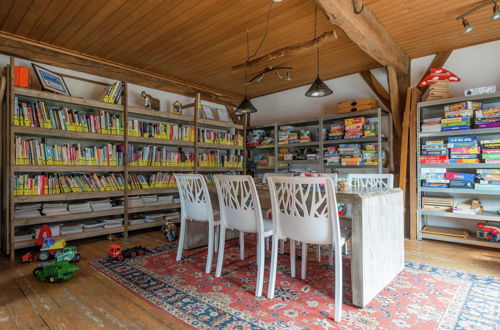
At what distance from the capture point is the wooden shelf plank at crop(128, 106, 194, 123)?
3.95 metres

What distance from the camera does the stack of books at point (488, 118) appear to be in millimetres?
3148

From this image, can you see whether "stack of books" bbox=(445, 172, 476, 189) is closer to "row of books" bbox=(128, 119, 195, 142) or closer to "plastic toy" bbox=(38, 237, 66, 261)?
"row of books" bbox=(128, 119, 195, 142)

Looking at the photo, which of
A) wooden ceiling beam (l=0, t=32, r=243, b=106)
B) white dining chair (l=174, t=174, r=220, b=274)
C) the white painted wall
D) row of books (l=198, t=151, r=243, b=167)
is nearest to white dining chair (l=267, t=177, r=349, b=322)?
white dining chair (l=174, t=174, r=220, b=274)

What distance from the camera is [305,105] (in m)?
5.22

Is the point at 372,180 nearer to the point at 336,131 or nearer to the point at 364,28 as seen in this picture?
the point at 336,131

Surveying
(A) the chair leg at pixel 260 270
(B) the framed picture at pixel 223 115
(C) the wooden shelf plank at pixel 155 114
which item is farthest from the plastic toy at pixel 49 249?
(B) the framed picture at pixel 223 115

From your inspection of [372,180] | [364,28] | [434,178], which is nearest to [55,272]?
[372,180]

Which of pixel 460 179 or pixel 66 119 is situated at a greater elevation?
pixel 66 119

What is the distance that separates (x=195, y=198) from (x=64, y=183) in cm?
184

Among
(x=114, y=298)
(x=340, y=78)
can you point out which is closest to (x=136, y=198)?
(x=114, y=298)

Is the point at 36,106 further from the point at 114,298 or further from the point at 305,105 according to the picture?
the point at 305,105

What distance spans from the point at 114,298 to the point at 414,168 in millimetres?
3733

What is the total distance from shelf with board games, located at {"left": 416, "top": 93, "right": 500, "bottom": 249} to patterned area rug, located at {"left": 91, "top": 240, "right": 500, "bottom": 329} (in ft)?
3.70

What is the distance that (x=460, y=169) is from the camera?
142 inches
